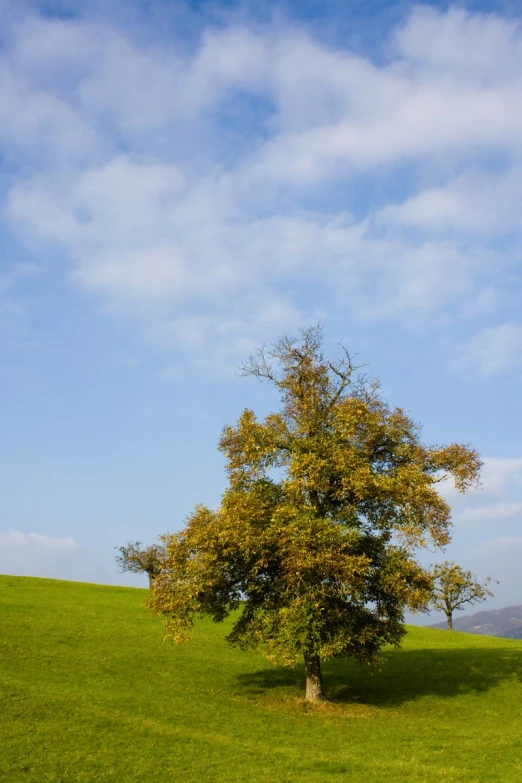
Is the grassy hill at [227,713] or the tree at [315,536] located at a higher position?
the tree at [315,536]

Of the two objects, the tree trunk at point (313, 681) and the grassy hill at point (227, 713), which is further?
the tree trunk at point (313, 681)

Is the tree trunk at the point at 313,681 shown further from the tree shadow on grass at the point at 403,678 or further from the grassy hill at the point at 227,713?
the tree shadow on grass at the point at 403,678

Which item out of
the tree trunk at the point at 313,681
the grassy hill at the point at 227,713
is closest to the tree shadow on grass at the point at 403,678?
the grassy hill at the point at 227,713

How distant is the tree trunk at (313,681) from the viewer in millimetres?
Result: 37656

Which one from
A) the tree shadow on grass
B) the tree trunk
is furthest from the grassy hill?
the tree trunk

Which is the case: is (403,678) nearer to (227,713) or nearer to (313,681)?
(313,681)

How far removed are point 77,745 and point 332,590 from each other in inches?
585

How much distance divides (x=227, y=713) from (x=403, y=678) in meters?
17.3

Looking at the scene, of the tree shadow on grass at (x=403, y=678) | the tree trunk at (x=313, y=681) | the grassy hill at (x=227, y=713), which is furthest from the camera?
the tree shadow on grass at (x=403, y=678)

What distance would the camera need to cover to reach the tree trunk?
37656mm

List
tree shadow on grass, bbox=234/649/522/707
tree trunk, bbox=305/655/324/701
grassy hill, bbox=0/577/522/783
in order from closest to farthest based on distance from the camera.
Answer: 1. grassy hill, bbox=0/577/522/783
2. tree trunk, bbox=305/655/324/701
3. tree shadow on grass, bbox=234/649/522/707

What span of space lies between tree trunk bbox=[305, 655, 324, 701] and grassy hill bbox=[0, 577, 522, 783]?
30.6 inches

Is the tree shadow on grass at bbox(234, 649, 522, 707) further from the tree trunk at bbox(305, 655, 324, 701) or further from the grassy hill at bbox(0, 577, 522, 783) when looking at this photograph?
the tree trunk at bbox(305, 655, 324, 701)

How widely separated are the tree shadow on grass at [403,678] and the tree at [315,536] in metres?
4.89
